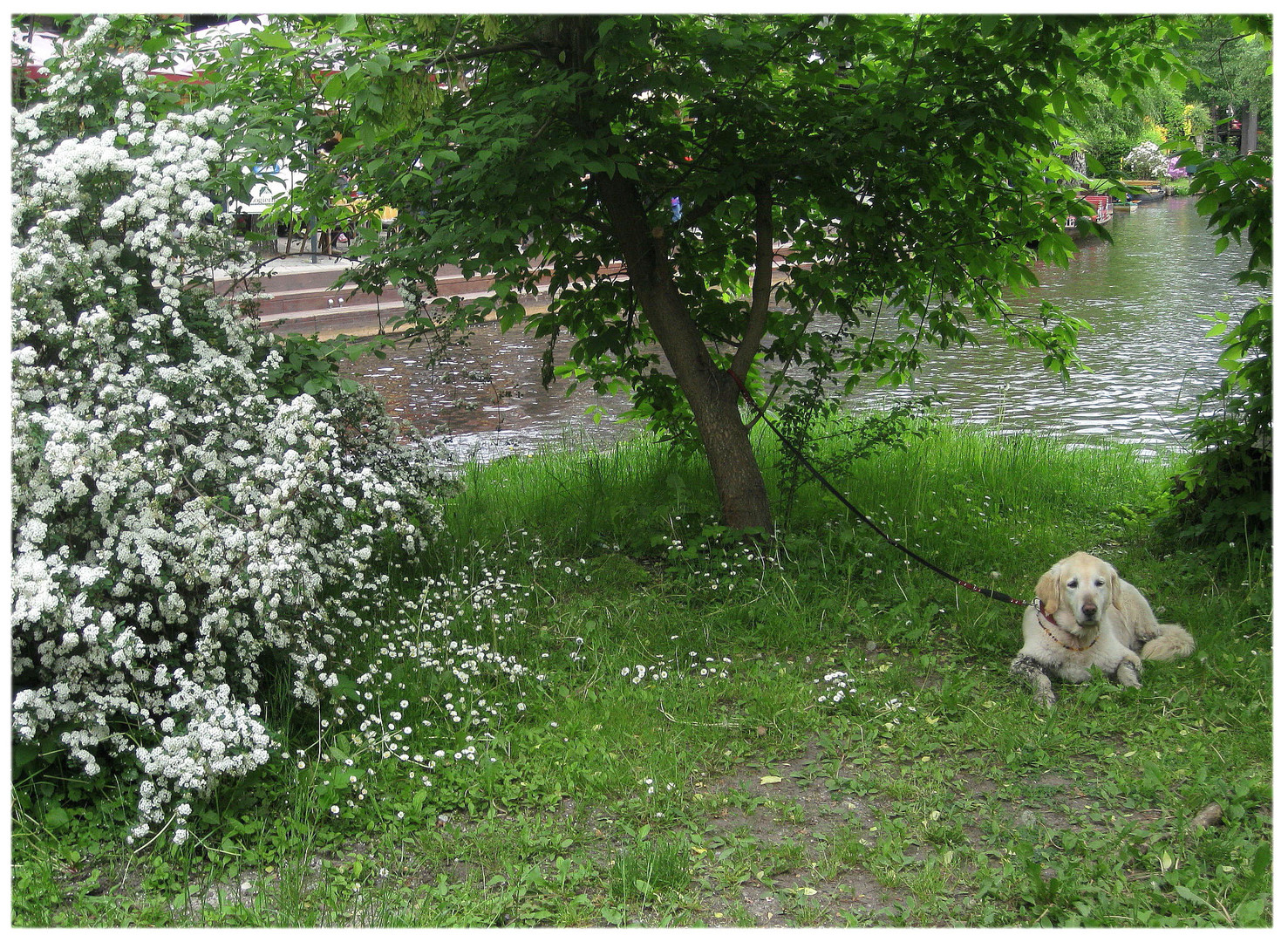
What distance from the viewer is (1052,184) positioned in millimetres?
6520

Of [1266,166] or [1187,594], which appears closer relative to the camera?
[1266,166]

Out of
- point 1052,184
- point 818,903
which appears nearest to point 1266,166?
point 1052,184

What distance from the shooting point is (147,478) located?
13.7ft

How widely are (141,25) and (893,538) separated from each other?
4.92m

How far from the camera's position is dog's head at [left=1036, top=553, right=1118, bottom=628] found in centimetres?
460

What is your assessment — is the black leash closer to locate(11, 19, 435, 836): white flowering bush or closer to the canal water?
the canal water

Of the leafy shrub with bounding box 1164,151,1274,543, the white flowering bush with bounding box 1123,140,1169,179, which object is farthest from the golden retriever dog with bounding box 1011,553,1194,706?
the white flowering bush with bounding box 1123,140,1169,179

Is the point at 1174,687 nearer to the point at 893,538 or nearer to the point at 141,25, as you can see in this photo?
the point at 893,538

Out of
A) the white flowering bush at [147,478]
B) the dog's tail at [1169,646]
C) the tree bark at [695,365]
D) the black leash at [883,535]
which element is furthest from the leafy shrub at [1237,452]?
the white flowering bush at [147,478]

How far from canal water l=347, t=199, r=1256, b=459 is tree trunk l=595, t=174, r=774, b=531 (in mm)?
1139

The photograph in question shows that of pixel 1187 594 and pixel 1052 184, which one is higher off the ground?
pixel 1052 184

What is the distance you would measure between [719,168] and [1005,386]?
804cm

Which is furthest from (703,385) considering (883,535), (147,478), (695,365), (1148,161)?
(1148,161)

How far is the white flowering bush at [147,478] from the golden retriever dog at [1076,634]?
2898 millimetres
